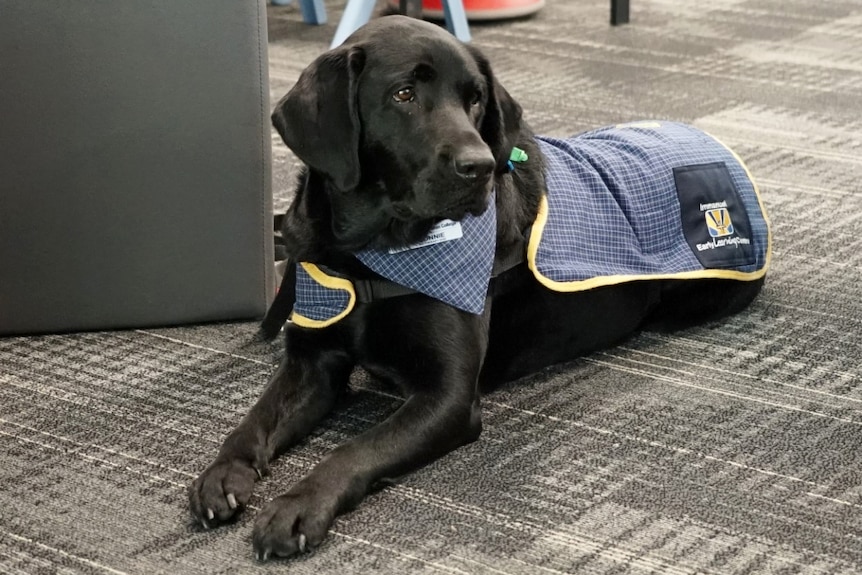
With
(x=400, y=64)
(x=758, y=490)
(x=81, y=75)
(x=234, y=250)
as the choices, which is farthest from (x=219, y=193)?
(x=758, y=490)

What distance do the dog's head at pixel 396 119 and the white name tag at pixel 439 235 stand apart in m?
0.06

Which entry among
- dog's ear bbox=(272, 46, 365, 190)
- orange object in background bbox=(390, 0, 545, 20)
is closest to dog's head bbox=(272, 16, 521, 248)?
dog's ear bbox=(272, 46, 365, 190)

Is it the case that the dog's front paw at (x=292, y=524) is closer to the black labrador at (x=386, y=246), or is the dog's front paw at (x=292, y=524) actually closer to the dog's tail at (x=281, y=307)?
the black labrador at (x=386, y=246)

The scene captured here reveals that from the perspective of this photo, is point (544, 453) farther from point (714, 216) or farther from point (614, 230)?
point (714, 216)

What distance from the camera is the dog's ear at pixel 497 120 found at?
6.48 feet

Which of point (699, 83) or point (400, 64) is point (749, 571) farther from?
point (699, 83)

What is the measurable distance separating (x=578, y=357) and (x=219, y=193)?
0.75 metres

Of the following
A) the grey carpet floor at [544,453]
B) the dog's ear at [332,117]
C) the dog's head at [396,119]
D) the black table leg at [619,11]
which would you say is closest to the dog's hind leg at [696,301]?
the grey carpet floor at [544,453]

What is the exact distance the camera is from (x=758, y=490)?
5.91 feet

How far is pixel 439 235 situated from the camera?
195cm

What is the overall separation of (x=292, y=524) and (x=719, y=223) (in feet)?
3.66

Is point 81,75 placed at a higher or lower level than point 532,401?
higher

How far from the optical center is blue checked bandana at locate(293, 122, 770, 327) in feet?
6.38

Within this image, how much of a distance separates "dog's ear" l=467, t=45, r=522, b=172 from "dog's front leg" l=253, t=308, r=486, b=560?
297 mm
